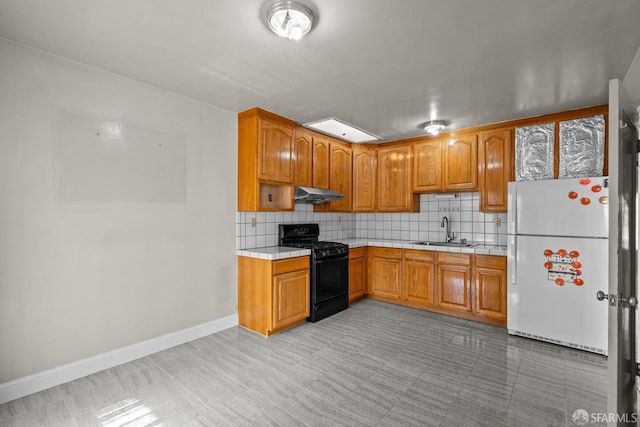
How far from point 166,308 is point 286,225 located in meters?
1.75

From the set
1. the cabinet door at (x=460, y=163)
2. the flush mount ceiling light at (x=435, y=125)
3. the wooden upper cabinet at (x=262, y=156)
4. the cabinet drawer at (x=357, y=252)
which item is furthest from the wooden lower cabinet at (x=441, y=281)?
the wooden upper cabinet at (x=262, y=156)

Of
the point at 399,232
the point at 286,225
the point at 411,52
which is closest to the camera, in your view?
the point at 411,52

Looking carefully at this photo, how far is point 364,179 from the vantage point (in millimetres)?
5066

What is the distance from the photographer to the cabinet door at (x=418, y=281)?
166 inches

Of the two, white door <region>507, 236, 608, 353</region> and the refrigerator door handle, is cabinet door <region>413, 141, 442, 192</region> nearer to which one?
the refrigerator door handle

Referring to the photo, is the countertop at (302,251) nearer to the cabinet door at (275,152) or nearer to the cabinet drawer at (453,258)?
the cabinet drawer at (453,258)

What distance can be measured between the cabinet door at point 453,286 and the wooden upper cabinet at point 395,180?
3.50 ft

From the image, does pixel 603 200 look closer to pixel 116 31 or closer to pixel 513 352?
pixel 513 352

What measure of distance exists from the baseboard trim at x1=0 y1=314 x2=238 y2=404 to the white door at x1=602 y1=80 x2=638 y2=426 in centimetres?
323

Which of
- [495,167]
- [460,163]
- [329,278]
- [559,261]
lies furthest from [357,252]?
[559,261]

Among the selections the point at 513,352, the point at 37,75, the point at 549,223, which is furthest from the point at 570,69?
the point at 37,75

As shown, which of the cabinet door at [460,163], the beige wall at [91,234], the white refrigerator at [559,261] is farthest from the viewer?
the cabinet door at [460,163]

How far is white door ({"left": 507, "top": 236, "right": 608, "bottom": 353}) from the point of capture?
9.64 feet

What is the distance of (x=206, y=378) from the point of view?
8.31 ft
